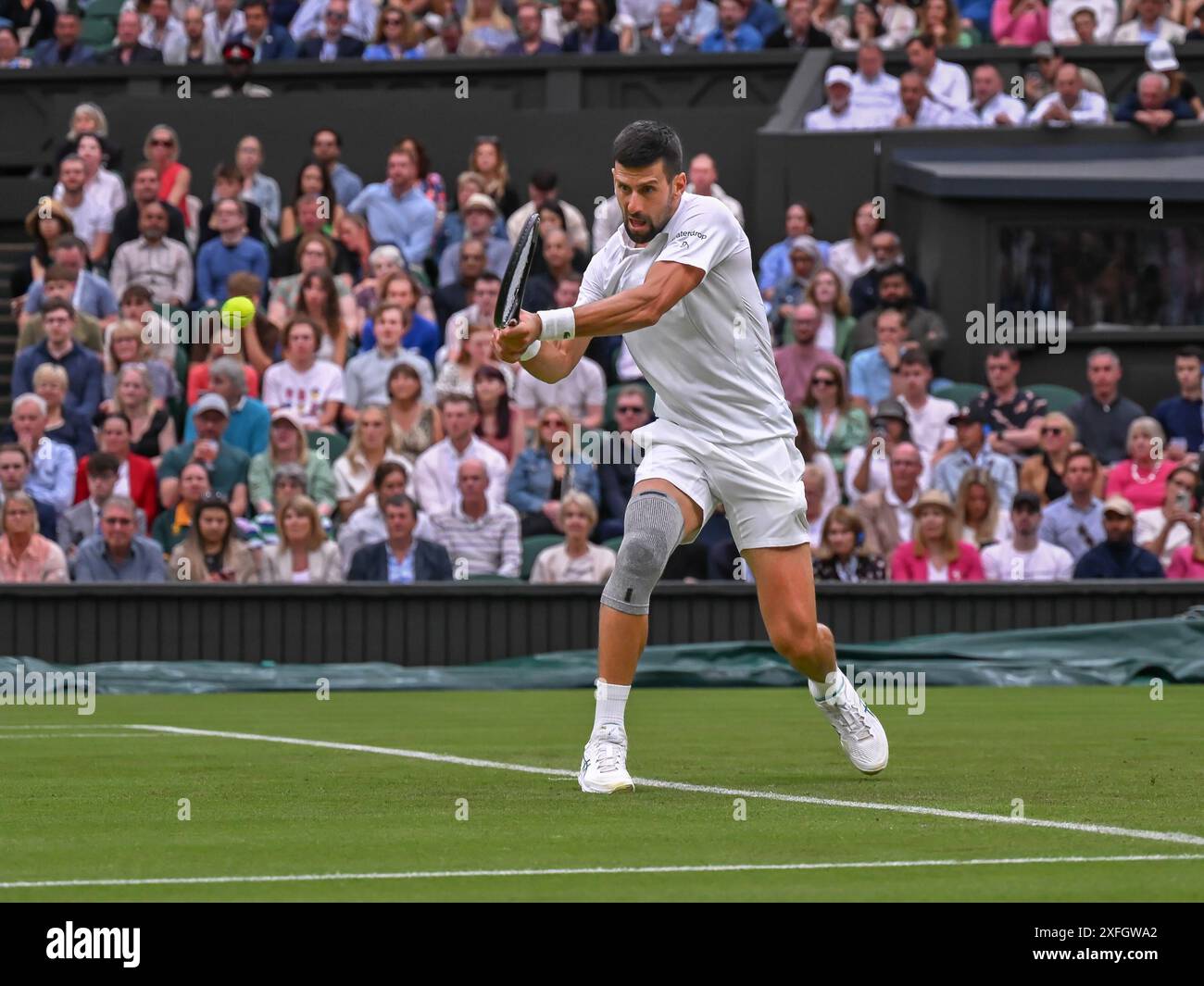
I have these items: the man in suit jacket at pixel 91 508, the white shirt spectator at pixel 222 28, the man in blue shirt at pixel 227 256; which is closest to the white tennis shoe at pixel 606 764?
the man in suit jacket at pixel 91 508

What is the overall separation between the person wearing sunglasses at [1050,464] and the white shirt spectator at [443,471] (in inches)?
153

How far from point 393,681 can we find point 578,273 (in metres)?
5.42

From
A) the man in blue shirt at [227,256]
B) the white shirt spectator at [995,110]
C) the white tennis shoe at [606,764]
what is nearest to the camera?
the white tennis shoe at [606,764]

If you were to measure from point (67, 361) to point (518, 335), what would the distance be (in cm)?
1229

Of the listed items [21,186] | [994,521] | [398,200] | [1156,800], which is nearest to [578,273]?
[398,200]

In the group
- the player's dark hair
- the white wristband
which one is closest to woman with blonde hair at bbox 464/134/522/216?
the player's dark hair

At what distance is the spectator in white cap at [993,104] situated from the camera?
2217 centimetres

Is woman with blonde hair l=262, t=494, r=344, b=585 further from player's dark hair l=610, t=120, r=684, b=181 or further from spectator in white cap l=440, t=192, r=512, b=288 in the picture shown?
player's dark hair l=610, t=120, r=684, b=181

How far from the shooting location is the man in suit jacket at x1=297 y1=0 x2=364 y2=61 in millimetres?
24875

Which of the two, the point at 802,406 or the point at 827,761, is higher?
the point at 802,406

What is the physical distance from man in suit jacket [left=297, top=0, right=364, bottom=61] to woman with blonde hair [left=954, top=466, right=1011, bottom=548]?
33.5 ft

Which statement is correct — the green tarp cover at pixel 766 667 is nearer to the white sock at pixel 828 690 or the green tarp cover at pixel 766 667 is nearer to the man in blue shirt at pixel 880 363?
the man in blue shirt at pixel 880 363
